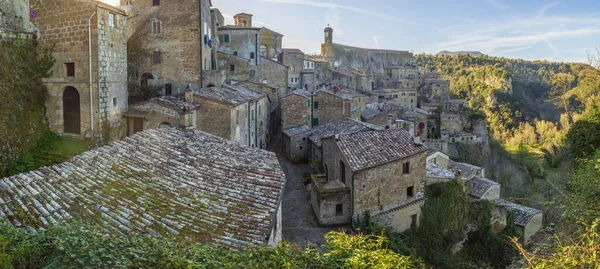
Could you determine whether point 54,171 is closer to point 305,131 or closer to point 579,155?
point 305,131

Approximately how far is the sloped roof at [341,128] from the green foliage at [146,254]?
19.8 m

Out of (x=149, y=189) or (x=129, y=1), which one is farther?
(x=129, y=1)

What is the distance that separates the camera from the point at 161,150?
34.0 ft

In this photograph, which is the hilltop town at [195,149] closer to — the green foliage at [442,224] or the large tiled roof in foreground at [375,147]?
the large tiled roof in foreground at [375,147]

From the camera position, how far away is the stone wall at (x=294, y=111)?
30.6 metres

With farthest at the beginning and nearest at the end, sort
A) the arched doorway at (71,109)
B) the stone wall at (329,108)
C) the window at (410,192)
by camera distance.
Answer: the stone wall at (329,108) → the window at (410,192) → the arched doorway at (71,109)

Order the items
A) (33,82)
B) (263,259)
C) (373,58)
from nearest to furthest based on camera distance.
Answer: (263,259) < (33,82) < (373,58)

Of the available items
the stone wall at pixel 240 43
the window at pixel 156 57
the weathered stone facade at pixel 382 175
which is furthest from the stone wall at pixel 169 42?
the stone wall at pixel 240 43

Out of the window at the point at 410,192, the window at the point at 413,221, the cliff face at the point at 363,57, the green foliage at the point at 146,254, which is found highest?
the cliff face at the point at 363,57

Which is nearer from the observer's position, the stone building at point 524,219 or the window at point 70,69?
the window at point 70,69

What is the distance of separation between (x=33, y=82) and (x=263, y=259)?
526 inches

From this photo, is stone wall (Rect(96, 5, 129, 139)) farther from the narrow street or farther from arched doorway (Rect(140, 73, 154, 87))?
arched doorway (Rect(140, 73, 154, 87))

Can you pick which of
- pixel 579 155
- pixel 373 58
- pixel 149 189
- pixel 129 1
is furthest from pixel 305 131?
pixel 373 58

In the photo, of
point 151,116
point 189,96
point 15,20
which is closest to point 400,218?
point 189,96
